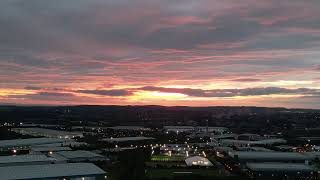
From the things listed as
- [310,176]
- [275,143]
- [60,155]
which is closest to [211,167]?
[310,176]

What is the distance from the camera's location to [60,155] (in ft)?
85.2

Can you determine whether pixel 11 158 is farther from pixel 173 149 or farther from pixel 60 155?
pixel 173 149

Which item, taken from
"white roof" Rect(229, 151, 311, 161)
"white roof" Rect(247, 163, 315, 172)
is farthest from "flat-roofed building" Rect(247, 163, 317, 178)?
"white roof" Rect(229, 151, 311, 161)

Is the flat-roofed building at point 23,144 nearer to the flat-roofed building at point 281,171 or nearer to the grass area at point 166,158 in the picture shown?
the grass area at point 166,158

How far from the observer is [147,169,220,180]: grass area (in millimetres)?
20500

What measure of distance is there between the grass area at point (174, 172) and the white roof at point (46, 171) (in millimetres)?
2693

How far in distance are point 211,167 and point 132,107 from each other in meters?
107

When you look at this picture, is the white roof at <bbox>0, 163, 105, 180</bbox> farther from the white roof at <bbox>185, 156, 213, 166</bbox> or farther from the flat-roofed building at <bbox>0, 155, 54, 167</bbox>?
the white roof at <bbox>185, 156, 213, 166</bbox>

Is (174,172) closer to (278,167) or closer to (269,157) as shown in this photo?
(278,167)

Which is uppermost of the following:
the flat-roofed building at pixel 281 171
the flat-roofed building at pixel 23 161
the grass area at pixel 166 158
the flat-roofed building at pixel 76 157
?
the flat-roofed building at pixel 23 161

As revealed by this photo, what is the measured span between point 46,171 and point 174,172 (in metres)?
6.28

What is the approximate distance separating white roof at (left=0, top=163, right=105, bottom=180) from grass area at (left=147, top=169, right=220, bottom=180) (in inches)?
106

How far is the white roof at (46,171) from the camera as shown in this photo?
16.9m

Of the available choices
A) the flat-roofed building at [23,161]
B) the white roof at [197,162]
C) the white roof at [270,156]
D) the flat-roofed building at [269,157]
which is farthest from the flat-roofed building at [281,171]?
the flat-roofed building at [23,161]
